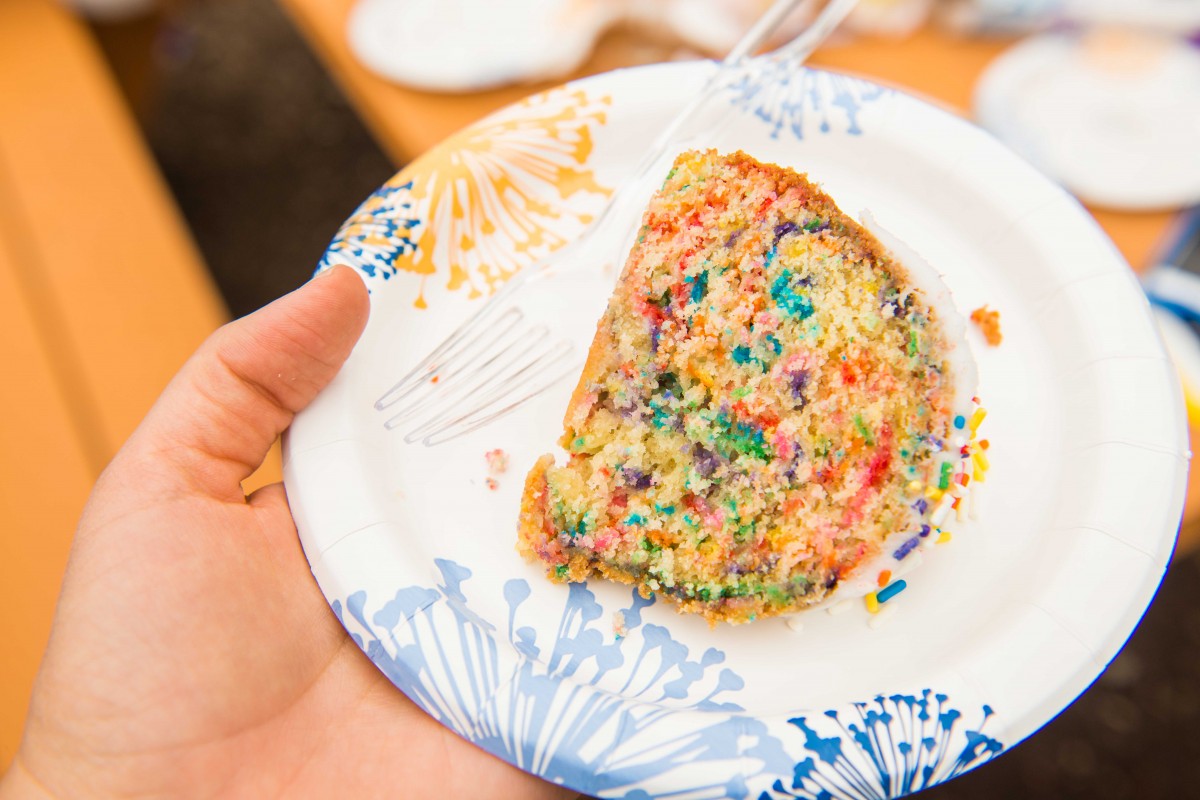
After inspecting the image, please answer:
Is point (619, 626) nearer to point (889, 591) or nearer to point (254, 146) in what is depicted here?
point (889, 591)

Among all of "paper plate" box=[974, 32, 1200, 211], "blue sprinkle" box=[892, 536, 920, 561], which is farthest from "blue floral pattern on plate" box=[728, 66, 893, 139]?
"blue sprinkle" box=[892, 536, 920, 561]

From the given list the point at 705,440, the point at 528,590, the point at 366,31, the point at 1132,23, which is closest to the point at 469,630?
the point at 528,590

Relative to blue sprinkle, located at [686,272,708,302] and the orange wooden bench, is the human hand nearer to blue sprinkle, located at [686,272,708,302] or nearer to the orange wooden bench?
blue sprinkle, located at [686,272,708,302]

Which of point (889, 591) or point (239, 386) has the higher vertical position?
point (239, 386)

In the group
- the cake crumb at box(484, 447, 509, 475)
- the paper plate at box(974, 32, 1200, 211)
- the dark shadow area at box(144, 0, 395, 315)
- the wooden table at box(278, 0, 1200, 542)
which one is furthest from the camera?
the dark shadow area at box(144, 0, 395, 315)

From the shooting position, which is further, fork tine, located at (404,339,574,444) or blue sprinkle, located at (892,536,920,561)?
fork tine, located at (404,339,574,444)

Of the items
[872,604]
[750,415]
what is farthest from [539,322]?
[872,604]

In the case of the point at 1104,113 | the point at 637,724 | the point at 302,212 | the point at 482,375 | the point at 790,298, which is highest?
the point at 1104,113

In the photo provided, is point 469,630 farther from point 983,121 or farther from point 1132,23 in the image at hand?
point 1132,23
